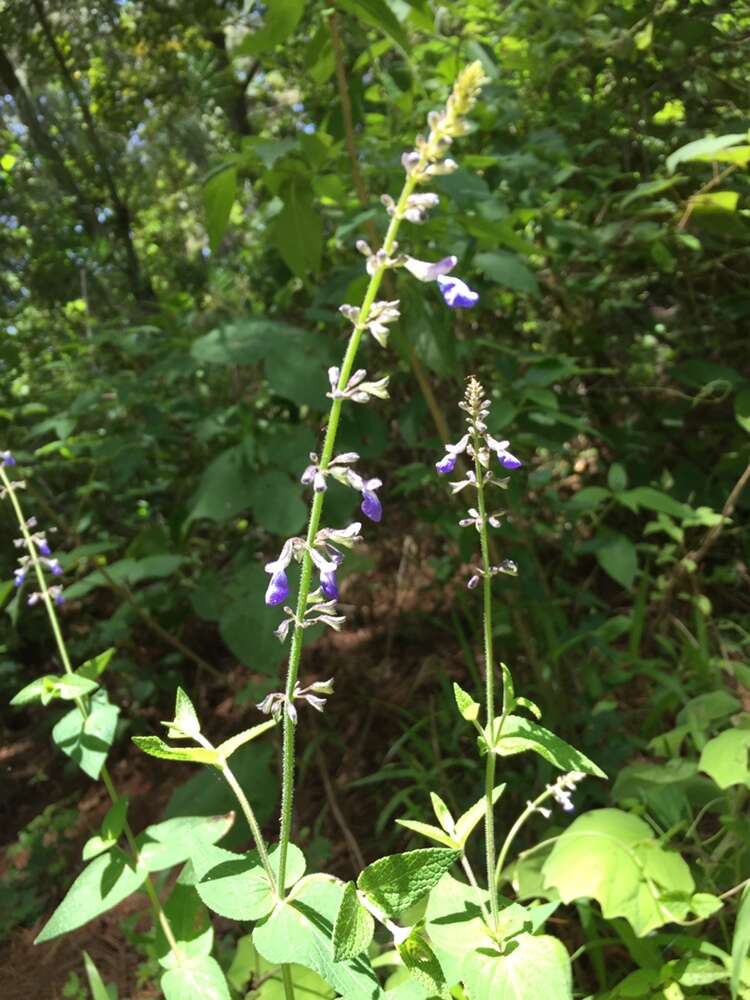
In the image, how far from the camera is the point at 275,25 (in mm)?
1772

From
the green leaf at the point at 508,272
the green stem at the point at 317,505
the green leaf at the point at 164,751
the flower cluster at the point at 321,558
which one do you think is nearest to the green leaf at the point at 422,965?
the green stem at the point at 317,505

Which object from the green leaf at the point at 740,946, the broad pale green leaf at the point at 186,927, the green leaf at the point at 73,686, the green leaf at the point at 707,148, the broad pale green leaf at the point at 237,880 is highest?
the green leaf at the point at 707,148

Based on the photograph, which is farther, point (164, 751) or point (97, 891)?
point (97, 891)

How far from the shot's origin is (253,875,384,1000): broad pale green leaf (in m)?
1.04

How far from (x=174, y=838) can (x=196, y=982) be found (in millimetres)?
295

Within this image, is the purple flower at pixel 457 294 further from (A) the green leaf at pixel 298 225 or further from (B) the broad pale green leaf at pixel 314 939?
(A) the green leaf at pixel 298 225

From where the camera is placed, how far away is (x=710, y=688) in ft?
8.26

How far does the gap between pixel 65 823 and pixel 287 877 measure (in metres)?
2.05

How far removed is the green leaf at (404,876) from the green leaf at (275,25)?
1.75 meters

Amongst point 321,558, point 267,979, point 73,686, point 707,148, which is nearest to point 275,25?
A: point 707,148

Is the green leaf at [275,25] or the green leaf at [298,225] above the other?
the green leaf at [275,25]

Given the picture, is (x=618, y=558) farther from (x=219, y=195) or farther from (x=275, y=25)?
(x=275, y=25)

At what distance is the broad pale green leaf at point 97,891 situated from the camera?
1472mm

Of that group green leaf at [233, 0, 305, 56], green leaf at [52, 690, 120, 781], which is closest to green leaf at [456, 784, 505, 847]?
green leaf at [52, 690, 120, 781]
